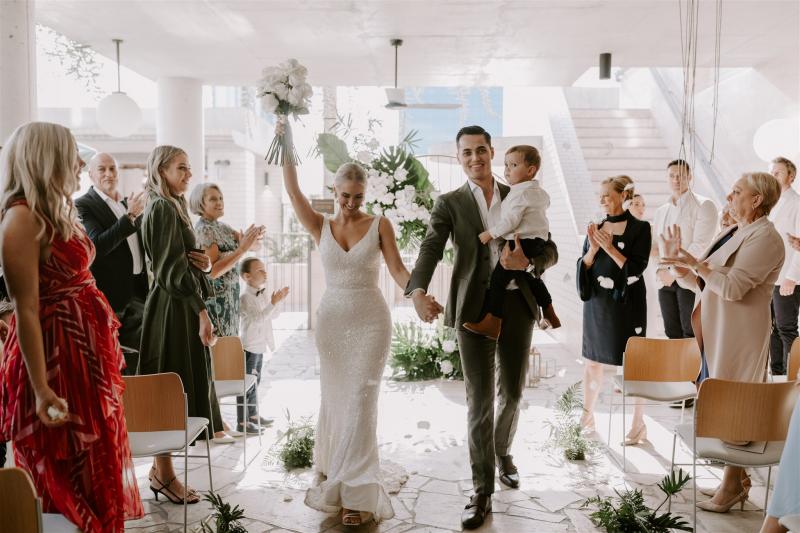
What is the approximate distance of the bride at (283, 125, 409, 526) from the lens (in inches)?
136

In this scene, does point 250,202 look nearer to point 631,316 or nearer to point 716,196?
point 716,196

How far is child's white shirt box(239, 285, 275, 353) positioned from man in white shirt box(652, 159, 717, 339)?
125 inches

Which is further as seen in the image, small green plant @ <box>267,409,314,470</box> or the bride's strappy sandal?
small green plant @ <box>267,409,314,470</box>

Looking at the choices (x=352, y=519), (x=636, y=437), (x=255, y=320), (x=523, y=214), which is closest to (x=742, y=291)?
(x=523, y=214)

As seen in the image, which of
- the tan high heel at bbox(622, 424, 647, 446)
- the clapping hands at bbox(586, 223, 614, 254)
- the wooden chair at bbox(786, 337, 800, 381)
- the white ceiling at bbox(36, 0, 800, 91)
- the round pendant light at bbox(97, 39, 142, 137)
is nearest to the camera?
the wooden chair at bbox(786, 337, 800, 381)

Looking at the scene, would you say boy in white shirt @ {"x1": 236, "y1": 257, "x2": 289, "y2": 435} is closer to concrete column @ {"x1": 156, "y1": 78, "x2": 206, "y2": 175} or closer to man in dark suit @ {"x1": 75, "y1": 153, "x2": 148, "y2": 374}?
man in dark suit @ {"x1": 75, "y1": 153, "x2": 148, "y2": 374}

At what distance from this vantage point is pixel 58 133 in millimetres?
2193

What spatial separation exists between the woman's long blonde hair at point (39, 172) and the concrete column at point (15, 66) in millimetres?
2081

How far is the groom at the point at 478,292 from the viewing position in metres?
3.49

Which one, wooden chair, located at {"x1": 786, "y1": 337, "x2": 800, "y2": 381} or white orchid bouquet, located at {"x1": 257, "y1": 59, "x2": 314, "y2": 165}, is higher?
white orchid bouquet, located at {"x1": 257, "y1": 59, "x2": 314, "y2": 165}

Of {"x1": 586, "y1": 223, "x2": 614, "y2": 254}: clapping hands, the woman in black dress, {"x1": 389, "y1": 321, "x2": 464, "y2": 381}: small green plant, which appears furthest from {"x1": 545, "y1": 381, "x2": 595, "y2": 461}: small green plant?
{"x1": 389, "y1": 321, "x2": 464, "y2": 381}: small green plant

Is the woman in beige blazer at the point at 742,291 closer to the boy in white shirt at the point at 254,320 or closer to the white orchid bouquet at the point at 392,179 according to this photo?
the white orchid bouquet at the point at 392,179

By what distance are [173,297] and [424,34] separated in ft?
13.7

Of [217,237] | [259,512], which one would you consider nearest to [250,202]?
[217,237]
